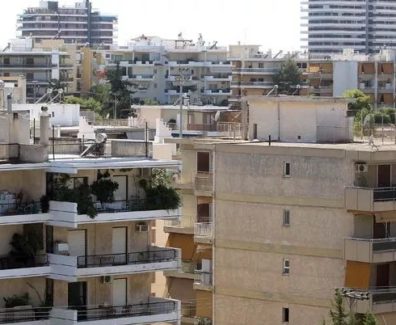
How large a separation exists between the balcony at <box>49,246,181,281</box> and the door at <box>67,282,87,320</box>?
505 millimetres

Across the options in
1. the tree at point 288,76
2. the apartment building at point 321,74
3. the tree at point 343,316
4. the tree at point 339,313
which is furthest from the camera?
the tree at point 288,76

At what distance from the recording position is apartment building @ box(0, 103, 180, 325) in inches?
1610

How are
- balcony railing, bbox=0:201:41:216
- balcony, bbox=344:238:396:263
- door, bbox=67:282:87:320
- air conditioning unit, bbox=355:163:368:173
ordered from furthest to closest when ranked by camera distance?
air conditioning unit, bbox=355:163:368:173 < balcony, bbox=344:238:396:263 < door, bbox=67:282:87:320 < balcony railing, bbox=0:201:41:216

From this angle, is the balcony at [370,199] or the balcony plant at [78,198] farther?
the balcony at [370,199]

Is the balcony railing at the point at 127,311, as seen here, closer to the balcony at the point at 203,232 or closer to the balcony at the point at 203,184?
the balcony at the point at 203,232

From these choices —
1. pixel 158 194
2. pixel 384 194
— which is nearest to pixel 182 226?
pixel 384 194

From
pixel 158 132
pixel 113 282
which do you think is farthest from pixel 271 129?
pixel 158 132

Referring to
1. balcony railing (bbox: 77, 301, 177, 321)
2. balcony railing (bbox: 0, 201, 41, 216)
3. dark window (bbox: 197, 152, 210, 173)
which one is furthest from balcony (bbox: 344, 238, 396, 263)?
balcony railing (bbox: 0, 201, 41, 216)

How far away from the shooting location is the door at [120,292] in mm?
42469

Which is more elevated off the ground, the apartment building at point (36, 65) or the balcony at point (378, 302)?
the apartment building at point (36, 65)

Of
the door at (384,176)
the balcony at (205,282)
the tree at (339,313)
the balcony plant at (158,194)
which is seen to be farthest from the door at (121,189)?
the balcony at (205,282)

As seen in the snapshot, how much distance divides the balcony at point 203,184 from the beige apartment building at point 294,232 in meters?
0.06

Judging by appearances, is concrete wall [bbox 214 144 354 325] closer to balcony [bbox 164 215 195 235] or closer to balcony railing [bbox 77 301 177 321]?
balcony [bbox 164 215 195 235]

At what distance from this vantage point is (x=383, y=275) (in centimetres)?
4666
